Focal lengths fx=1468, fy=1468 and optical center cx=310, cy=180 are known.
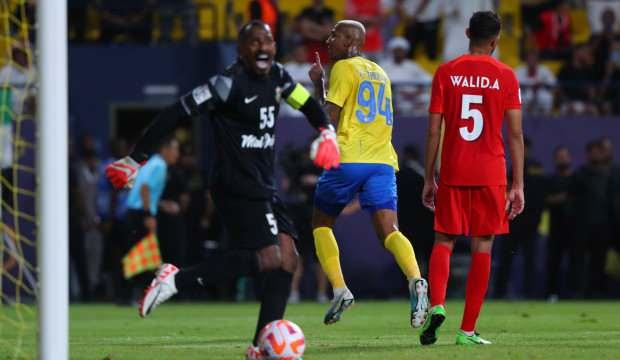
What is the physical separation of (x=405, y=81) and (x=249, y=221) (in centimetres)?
1271

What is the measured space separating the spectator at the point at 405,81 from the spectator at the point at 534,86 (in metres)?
1.38

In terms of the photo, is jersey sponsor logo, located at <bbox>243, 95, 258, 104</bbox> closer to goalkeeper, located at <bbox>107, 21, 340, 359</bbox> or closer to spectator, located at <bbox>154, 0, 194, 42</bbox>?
goalkeeper, located at <bbox>107, 21, 340, 359</bbox>

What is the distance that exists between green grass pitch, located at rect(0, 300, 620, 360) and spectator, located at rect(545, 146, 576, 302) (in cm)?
222

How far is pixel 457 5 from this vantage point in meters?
22.0

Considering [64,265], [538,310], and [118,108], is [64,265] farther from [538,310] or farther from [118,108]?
[118,108]

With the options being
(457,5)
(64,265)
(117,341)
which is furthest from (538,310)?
(64,265)

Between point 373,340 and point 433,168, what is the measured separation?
149 cm

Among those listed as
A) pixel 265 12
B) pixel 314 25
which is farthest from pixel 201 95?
pixel 314 25

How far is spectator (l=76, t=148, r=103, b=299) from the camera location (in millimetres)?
20062

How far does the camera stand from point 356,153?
1045 cm

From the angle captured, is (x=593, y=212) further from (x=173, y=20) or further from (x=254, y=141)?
(x=254, y=141)

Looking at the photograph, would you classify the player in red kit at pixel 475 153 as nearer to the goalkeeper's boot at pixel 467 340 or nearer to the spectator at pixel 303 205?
the goalkeeper's boot at pixel 467 340

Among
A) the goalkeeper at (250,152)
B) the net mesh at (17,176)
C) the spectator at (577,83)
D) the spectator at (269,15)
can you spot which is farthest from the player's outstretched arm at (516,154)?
the spectator at (577,83)

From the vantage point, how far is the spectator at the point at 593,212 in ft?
63.7
